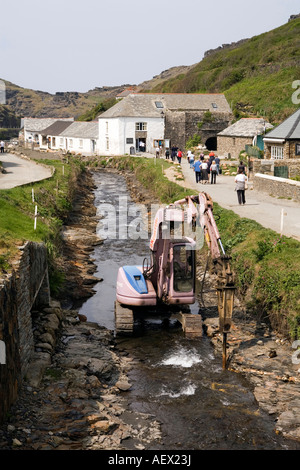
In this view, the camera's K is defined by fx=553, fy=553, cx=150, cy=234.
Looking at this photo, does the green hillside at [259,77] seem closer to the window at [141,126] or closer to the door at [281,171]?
the window at [141,126]

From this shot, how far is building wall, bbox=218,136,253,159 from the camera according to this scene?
171ft

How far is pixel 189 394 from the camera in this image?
13.8 meters

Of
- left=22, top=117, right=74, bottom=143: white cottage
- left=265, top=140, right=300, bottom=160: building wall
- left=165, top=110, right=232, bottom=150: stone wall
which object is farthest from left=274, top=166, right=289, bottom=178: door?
left=22, top=117, right=74, bottom=143: white cottage

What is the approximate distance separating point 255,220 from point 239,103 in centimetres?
4872

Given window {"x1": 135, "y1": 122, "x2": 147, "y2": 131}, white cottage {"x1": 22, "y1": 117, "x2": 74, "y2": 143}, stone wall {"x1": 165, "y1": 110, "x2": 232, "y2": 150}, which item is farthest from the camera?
white cottage {"x1": 22, "y1": 117, "x2": 74, "y2": 143}

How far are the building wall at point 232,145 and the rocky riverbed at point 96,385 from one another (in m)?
33.7

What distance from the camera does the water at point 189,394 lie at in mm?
11570

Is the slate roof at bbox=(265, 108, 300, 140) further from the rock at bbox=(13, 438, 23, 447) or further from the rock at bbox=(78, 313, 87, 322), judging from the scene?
the rock at bbox=(13, 438, 23, 447)

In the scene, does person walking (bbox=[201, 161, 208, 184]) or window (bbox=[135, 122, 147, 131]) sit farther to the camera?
window (bbox=[135, 122, 147, 131])

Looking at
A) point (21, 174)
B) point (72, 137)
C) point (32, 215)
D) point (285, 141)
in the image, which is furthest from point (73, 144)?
point (32, 215)

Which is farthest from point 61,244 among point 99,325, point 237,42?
point 237,42

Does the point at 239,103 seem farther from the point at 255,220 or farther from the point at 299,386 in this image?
the point at 299,386

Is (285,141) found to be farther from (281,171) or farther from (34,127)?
(34,127)

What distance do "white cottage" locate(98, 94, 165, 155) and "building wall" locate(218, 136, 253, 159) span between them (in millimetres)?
15603
